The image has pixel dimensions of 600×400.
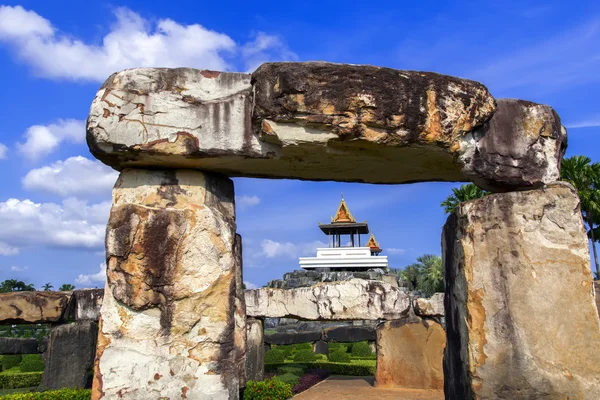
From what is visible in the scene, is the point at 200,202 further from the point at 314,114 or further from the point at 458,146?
the point at 458,146

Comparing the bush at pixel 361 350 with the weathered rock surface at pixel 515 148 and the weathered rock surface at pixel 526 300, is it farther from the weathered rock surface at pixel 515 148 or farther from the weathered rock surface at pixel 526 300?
the weathered rock surface at pixel 515 148

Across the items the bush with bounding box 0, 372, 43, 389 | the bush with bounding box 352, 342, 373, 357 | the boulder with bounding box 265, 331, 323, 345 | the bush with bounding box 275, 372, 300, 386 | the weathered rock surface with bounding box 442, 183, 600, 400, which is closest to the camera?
the weathered rock surface with bounding box 442, 183, 600, 400

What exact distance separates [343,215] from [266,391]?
31.3 meters

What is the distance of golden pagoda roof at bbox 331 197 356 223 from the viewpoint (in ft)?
131

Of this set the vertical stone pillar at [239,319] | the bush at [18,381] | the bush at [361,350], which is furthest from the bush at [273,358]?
the vertical stone pillar at [239,319]

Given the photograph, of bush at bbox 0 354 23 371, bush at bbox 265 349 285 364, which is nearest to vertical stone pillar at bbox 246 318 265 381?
bush at bbox 265 349 285 364

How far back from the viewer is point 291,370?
14102 mm

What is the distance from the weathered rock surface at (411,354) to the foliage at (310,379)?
5.16 ft

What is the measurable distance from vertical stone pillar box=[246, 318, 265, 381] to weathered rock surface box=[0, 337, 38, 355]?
8.75 m

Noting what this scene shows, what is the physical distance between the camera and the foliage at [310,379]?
11.1 meters

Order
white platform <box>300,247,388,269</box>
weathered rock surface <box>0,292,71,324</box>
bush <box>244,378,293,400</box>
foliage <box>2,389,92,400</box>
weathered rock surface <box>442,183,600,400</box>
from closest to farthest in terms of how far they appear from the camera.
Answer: weathered rock surface <box>442,183,600,400</box>
bush <box>244,378,293,400</box>
foliage <box>2,389,92,400</box>
weathered rock surface <box>0,292,71,324</box>
white platform <box>300,247,388,269</box>

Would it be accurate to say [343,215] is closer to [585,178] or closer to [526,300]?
[585,178]

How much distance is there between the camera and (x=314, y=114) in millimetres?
3436

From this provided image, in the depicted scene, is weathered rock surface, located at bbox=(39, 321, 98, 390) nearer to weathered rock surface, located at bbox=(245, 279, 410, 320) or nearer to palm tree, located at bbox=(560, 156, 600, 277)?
weathered rock surface, located at bbox=(245, 279, 410, 320)
